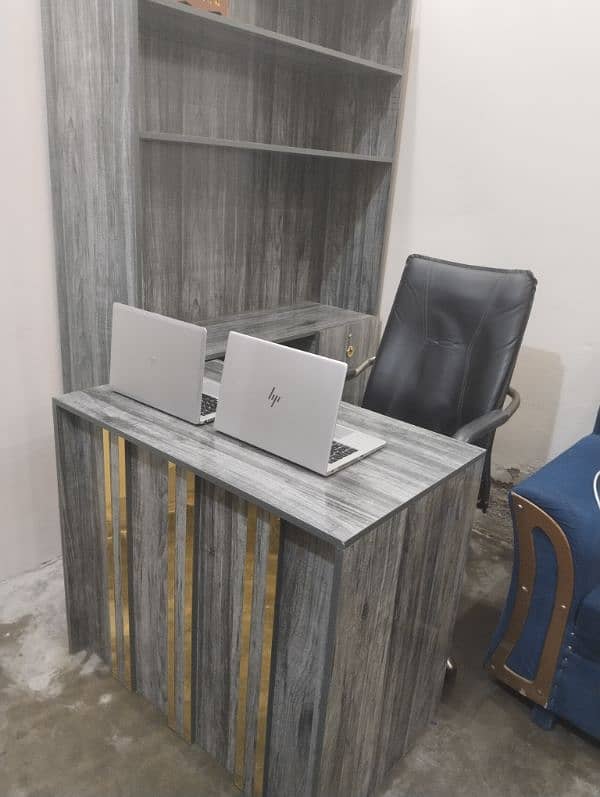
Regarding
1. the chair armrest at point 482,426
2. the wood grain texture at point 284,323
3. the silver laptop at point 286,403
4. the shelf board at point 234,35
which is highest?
the shelf board at point 234,35

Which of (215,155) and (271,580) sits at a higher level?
(215,155)

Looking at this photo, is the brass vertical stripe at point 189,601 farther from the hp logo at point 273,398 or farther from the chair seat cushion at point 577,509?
the chair seat cushion at point 577,509

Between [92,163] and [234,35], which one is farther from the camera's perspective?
[234,35]

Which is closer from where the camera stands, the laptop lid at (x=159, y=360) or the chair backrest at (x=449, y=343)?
the laptop lid at (x=159, y=360)

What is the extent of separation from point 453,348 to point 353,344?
62cm

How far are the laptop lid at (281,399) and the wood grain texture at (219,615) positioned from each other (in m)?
0.16

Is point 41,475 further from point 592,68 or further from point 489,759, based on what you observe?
point 592,68

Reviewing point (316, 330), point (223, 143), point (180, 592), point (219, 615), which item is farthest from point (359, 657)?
point (223, 143)

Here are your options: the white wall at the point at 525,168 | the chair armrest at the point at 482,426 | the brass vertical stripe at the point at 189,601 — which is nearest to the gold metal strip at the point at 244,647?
the brass vertical stripe at the point at 189,601

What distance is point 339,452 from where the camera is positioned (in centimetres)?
150

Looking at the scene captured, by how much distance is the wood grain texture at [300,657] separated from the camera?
1290 mm

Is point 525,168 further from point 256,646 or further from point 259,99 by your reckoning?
point 256,646

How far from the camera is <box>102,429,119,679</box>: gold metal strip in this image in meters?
1.64

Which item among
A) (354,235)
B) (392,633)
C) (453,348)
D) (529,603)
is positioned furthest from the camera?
(354,235)
